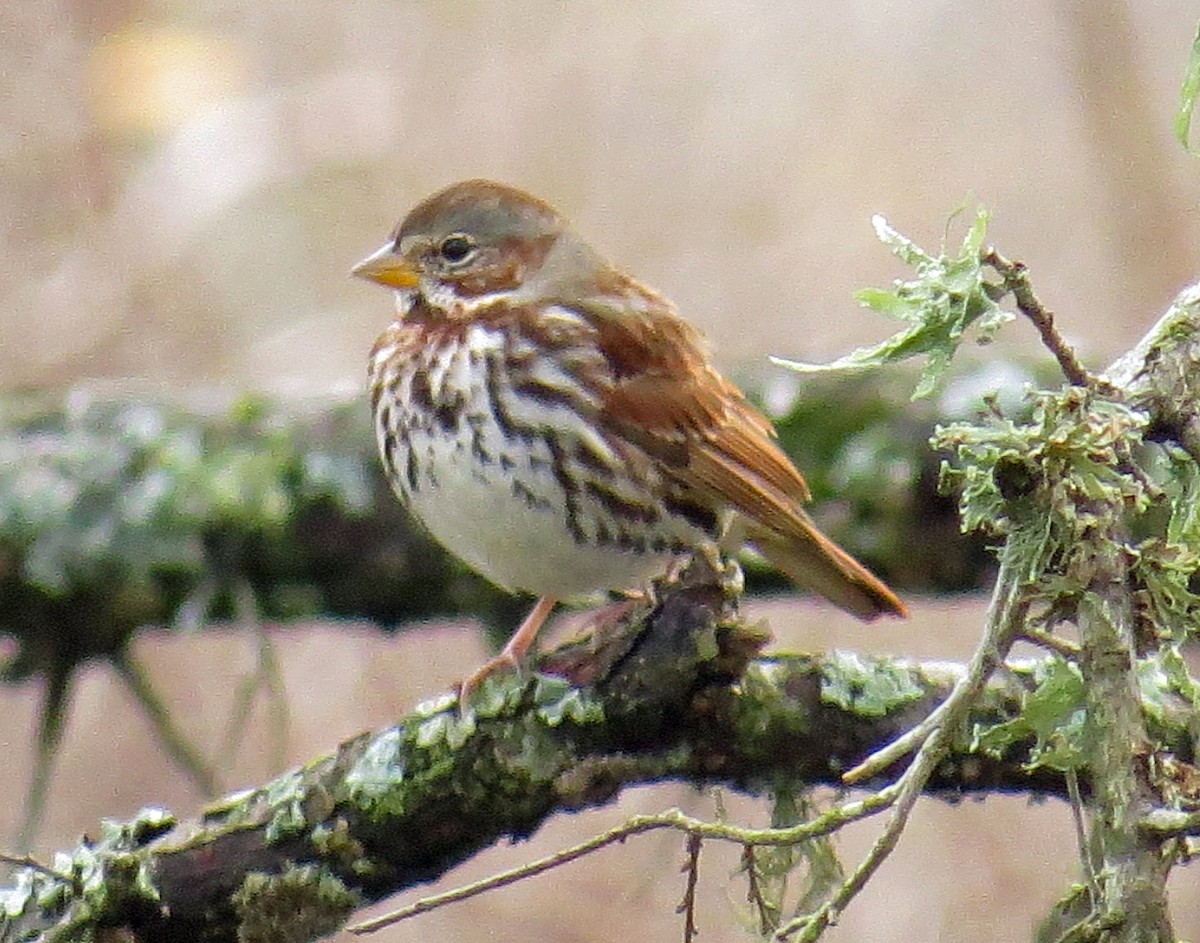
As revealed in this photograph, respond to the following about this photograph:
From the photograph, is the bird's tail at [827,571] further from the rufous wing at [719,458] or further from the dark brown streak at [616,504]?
the dark brown streak at [616,504]

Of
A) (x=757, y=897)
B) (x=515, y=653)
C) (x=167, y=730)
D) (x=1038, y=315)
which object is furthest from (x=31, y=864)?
(x=167, y=730)

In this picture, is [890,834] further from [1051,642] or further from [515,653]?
[515,653]

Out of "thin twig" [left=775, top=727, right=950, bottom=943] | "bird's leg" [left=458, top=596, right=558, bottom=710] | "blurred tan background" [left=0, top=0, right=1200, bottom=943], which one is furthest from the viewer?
"blurred tan background" [left=0, top=0, right=1200, bottom=943]

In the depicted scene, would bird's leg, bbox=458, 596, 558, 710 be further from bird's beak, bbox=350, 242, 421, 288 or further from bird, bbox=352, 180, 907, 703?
bird's beak, bbox=350, 242, 421, 288

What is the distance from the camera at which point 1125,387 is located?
2.15 m

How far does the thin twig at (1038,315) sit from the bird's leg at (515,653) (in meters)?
1.31

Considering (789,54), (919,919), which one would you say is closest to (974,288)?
(919,919)

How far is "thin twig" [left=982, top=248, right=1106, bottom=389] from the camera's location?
Answer: 80.7 inches

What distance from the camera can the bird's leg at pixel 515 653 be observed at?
322 cm

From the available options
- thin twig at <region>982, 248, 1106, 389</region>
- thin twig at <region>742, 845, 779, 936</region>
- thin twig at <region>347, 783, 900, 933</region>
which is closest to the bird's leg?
thin twig at <region>742, 845, 779, 936</region>

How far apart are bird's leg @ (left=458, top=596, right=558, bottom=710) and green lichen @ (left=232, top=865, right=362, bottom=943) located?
1.12 feet

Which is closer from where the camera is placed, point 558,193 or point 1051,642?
point 1051,642

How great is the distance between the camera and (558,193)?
838 cm

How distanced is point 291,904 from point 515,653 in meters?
0.91
